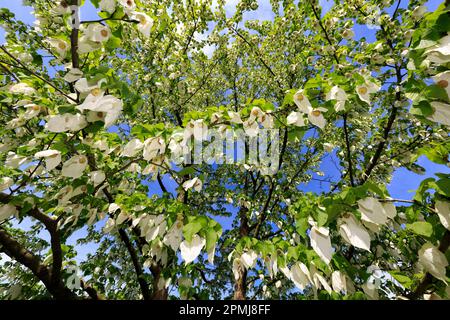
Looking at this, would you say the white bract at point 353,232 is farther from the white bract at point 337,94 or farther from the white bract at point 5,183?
the white bract at point 5,183

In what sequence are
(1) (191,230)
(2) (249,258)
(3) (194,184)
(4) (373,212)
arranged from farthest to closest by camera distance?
(3) (194,184), (2) (249,258), (1) (191,230), (4) (373,212)

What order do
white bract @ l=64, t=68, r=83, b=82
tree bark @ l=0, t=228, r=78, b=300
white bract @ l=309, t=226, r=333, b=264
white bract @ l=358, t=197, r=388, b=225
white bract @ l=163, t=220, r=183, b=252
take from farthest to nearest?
tree bark @ l=0, t=228, r=78, b=300, white bract @ l=163, t=220, r=183, b=252, white bract @ l=64, t=68, r=83, b=82, white bract @ l=309, t=226, r=333, b=264, white bract @ l=358, t=197, r=388, b=225

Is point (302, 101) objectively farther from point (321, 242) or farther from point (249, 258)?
point (249, 258)

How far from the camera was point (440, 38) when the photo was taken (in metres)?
1.26

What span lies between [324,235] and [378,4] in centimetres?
503

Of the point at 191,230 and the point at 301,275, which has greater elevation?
the point at 191,230

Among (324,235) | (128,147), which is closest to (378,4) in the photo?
(324,235)

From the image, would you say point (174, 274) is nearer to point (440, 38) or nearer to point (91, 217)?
point (91, 217)

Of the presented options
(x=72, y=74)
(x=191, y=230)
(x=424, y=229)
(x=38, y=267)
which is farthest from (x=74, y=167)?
(x=424, y=229)

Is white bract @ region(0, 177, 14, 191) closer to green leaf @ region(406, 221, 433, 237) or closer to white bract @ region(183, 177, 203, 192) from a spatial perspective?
white bract @ region(183, 177, 203, 192)

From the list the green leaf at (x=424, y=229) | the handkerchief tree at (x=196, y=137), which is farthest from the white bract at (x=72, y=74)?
the green leaf at (x=424, y=229)

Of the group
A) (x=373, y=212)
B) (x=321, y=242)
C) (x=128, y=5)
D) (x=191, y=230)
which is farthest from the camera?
(x=128, y=5)

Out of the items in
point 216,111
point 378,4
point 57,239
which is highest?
point 378,4

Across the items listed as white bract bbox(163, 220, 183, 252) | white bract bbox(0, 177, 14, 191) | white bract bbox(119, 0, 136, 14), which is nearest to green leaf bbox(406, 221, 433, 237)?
white bract bbox(163, 220, 183, 252)
